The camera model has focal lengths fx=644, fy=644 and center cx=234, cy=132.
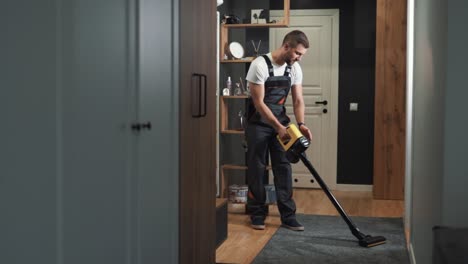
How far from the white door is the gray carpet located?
6.34ft

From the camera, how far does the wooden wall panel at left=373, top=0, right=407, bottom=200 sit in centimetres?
642

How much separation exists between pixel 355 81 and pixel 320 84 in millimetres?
387

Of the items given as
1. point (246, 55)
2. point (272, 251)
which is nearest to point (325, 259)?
point (272, 251)

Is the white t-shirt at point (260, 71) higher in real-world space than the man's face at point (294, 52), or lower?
lower

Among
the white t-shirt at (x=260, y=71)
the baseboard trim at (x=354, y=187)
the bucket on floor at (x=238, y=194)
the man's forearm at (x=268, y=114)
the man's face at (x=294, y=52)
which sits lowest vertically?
the baseboard trim at (x=354, y=187)

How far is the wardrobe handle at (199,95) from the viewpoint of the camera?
315 centimetres

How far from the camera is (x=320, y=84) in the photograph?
7.22 metres

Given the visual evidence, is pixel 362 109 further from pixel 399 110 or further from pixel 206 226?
pixel 206 226

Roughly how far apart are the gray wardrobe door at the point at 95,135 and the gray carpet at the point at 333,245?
1.89m

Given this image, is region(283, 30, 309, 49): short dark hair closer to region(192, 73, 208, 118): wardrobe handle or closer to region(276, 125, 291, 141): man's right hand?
region(276, 125, 291, 141): man's right hand

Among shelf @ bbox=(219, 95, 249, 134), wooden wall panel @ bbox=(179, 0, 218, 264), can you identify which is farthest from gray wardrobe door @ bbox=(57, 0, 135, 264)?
shelf @ bbox=(219, 95, 249, 134)

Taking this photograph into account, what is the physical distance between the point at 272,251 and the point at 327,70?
341 centimetres

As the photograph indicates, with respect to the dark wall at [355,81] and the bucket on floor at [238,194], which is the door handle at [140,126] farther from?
the dark wall at [355,81]

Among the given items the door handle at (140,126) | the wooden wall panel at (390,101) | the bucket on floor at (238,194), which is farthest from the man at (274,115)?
the door handle at (140,126)
